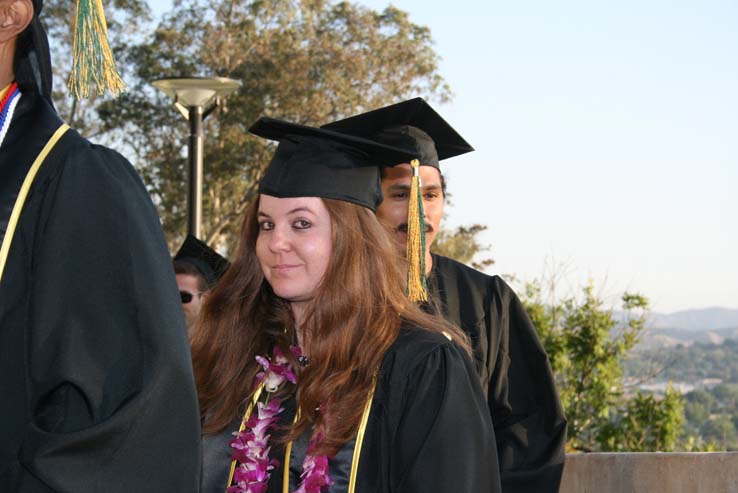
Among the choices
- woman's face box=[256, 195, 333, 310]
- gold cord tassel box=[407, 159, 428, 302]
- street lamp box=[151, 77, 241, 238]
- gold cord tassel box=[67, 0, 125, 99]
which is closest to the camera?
gold cord tassel box=[67, 0, 125, 99]

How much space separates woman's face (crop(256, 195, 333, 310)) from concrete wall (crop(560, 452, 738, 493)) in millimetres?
1895

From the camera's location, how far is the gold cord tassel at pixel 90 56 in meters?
2.09

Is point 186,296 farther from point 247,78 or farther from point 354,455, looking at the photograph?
point 247,78

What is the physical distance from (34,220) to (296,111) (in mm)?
21280

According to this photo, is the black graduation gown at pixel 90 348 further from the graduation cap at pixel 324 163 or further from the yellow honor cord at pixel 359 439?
the graduation cap at pixel 324 163

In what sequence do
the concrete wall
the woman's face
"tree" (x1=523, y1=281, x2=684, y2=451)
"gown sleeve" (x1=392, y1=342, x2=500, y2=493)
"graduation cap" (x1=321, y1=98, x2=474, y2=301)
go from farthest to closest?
"tree" (x1=523, y1=281, x2=684, y2=451) → the concrete wall → "graduation cap" (x1=321, y1=98, x2=474, y2=301) → the woman's face → "gown sleeve" (x1=392, y1=342, x2=500, y2=493)

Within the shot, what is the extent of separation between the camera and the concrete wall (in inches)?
171

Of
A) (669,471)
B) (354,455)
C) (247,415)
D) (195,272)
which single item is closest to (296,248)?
(247,415)

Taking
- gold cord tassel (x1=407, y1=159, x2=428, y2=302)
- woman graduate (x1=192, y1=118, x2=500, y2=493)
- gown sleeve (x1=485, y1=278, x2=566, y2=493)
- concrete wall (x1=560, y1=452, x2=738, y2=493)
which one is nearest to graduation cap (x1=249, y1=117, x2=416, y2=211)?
woman graduate (x1=192, y1=118, x2=500, y2=493)

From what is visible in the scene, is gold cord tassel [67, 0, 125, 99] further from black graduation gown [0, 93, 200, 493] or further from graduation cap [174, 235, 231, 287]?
graduation cap [174, 235, 231, 287]

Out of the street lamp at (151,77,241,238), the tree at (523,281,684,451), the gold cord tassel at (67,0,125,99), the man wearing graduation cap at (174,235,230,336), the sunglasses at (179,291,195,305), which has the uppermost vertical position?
the street lamp at (151,77,241,238)

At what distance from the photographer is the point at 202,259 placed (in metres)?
6.26

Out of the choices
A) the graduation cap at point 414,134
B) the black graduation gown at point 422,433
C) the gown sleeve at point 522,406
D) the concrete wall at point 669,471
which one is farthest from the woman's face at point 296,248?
the concrete wall at point 669,471

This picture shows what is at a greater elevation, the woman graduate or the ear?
the ear
